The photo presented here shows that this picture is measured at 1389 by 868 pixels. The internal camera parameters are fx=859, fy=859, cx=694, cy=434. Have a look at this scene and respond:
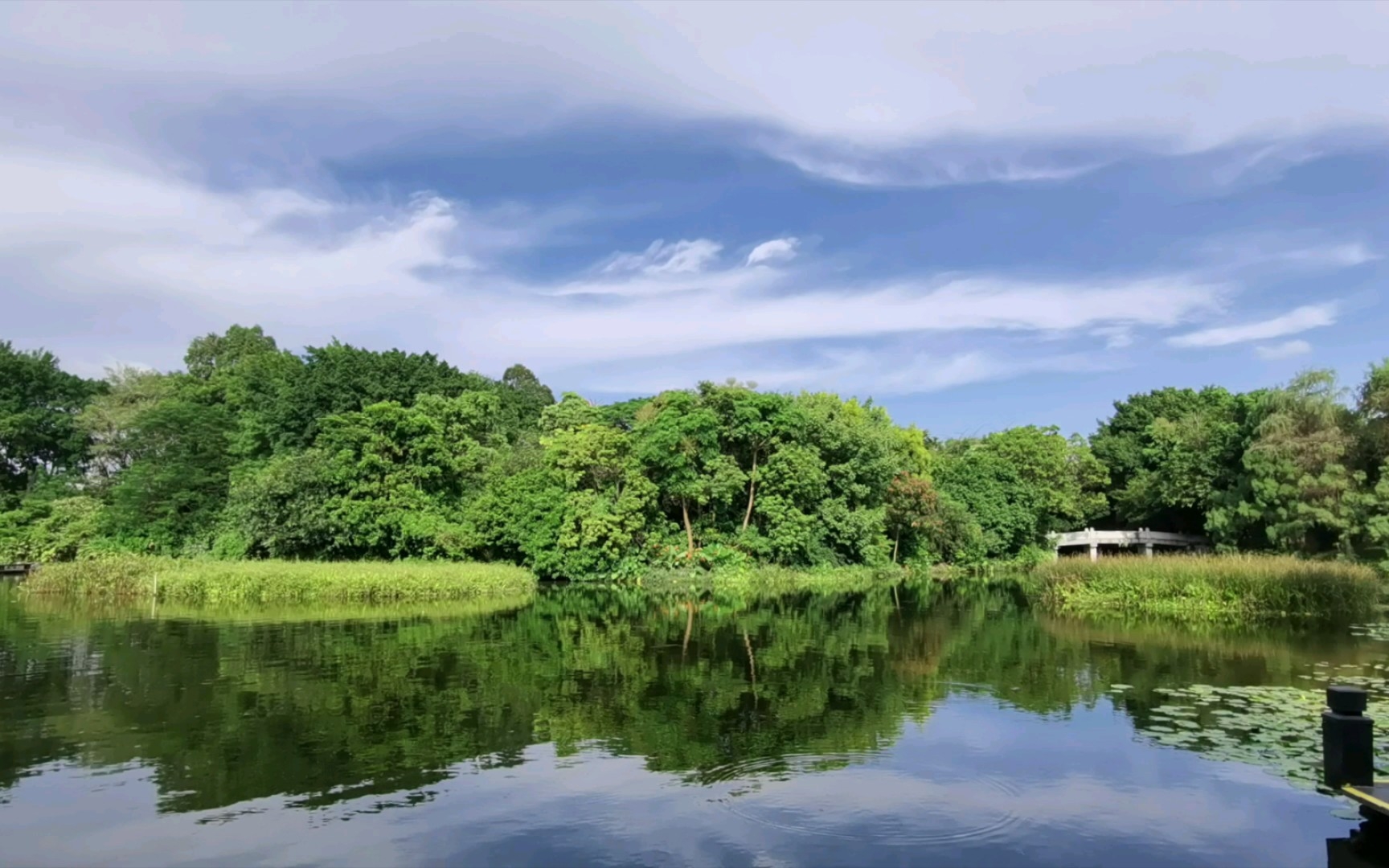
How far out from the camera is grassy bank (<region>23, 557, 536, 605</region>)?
2531 cm

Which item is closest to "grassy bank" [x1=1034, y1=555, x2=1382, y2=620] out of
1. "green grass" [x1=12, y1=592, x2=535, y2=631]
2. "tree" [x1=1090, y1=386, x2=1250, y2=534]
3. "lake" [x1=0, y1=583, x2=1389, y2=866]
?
"lake" [x1=0, y1=583, x2=1389, y2=866]

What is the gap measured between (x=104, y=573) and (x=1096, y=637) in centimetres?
2807

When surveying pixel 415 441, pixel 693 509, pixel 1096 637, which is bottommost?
pixel 1096 637

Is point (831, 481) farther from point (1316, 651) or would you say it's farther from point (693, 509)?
point (1316, 651)

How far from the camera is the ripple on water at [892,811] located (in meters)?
6.82

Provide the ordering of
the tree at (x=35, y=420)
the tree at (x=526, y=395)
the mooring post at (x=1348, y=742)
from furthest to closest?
the tree at (x=526, y=395) → the tree at (x=35, y=420) → the mooring post at (x=1348, y=742)

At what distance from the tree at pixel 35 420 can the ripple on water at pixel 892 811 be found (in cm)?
5364

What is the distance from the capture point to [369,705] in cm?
1123

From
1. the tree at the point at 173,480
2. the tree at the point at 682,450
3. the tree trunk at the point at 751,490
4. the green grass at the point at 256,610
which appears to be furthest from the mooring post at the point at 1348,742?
the tree at the point at 173,480

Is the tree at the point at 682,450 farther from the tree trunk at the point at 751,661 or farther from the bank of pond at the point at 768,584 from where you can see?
the tree trunk at the point at 751,661

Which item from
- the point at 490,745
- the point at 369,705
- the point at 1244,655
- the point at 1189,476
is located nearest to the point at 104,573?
the point at 369,705

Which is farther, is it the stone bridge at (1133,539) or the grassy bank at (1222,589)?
the stone bridge at (1133,539)

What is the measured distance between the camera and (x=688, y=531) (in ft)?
122

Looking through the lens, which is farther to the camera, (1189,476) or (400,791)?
(1189,476)
